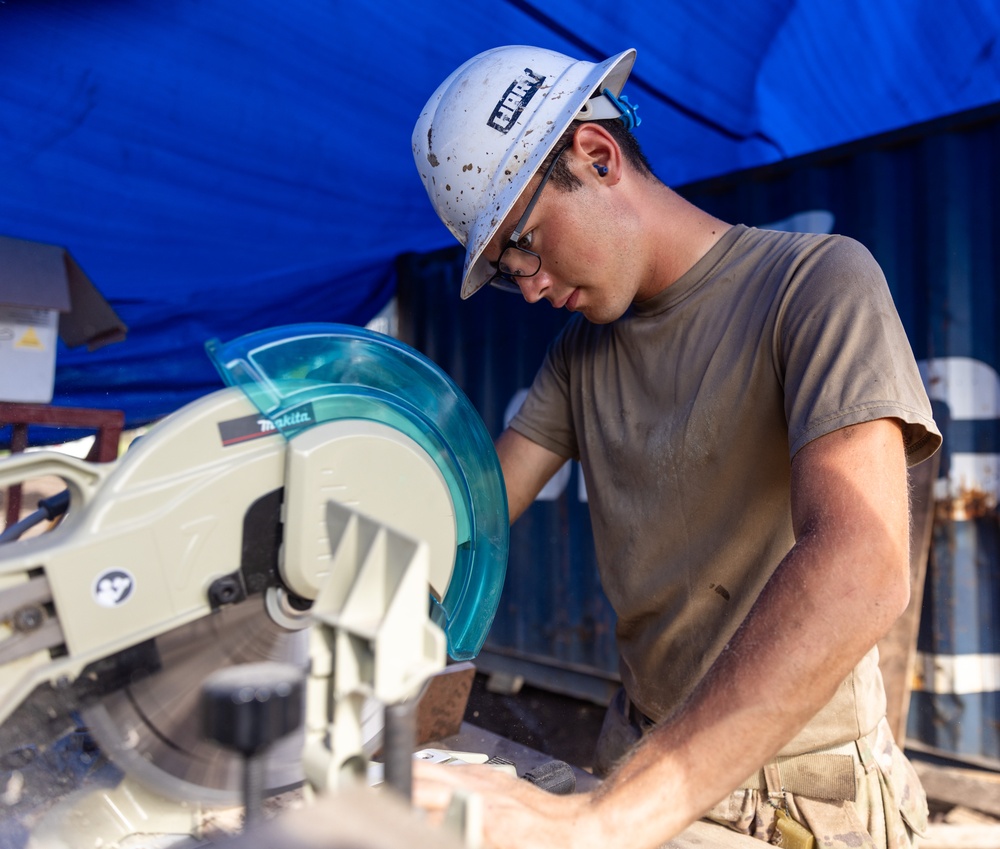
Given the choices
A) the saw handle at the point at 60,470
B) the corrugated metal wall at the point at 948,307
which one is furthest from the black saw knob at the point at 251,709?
the corrugated metal wall at the point at 948,307

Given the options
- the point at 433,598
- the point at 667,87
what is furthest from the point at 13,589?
the point at 667,87

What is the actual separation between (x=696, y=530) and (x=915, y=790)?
0.62 meters

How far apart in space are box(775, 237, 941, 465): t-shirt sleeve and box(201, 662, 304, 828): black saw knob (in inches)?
30.3

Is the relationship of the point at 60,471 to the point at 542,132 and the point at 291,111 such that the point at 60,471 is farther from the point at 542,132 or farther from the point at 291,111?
the point at 291,111

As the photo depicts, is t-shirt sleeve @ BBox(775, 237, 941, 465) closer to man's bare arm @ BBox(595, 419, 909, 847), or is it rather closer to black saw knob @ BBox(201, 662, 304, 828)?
man's bare arm @ BBox(595, 419, 909, 847)

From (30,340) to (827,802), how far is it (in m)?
2.64

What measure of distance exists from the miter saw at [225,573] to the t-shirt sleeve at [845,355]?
51 cm

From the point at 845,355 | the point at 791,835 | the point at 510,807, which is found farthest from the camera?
the point at 791,835

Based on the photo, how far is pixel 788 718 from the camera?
2.75 feet

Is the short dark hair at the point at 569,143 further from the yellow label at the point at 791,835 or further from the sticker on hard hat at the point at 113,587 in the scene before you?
the yellow label at the point at 791,835

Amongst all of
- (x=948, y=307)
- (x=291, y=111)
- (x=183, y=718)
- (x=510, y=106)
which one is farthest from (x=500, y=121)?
(x=948, y=307)

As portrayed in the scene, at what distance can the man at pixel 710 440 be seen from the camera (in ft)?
2.83

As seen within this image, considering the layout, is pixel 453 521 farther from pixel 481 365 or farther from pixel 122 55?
pixel 481 365

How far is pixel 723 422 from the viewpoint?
4.36 ft
